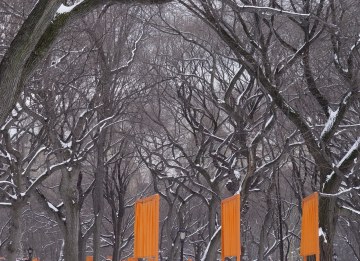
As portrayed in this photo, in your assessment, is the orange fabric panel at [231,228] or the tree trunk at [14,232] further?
the tree trunk at [14,232]

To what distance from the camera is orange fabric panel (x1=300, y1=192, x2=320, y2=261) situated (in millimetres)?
13280

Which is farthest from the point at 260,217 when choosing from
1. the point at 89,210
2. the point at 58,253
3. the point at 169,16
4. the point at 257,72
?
the point at 257,72

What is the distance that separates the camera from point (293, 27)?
1842cm

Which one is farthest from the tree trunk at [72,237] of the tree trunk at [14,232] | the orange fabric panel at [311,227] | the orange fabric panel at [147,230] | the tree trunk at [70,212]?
the orange fabric panel at [311,227]

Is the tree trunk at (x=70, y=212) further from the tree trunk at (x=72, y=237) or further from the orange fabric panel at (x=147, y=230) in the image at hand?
the orange fabric panel at (x=147, y=230)

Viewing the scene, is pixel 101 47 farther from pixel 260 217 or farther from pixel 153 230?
pixel 260 217

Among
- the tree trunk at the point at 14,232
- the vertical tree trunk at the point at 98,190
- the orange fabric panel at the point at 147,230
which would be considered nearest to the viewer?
the orange fabric panel at the point at 147,230

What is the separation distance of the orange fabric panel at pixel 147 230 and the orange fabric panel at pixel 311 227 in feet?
9.77

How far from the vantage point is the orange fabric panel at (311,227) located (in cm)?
1328

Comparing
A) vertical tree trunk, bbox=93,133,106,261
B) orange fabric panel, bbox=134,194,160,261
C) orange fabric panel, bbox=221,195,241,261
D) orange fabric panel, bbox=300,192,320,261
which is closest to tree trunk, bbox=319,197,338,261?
orange fabric panel, bbox=300,192,320,261

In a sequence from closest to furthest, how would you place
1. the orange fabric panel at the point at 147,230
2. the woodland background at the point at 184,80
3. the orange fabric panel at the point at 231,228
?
1. the orange fabric panel at the point at 147,230
2. the woodland background at the point at 184,80
3. the orange fabric panel at the point at 231,228

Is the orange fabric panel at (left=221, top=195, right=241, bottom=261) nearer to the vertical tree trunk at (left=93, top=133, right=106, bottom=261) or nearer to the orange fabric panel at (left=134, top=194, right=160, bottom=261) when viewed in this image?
the orange fabric panel at (left=134, top=194, right=160, bottom=261)

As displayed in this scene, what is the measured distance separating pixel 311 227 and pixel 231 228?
1.65 meters

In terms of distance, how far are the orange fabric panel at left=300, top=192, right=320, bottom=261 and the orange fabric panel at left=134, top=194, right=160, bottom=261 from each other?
298cm
